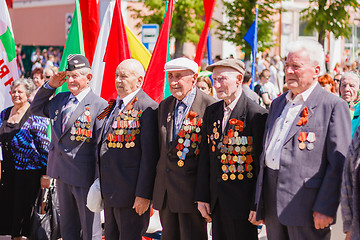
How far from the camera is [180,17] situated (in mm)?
19312

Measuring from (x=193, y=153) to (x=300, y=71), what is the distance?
115cm

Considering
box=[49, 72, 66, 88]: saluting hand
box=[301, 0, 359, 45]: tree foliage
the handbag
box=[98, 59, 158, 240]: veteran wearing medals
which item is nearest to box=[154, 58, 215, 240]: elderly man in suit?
box=[98, 59, 158, 240]: veteran wearing medals

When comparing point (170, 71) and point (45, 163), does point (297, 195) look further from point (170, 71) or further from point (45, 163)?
point (45, 163)

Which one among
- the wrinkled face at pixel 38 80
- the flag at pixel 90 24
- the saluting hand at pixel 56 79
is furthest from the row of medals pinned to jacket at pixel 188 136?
the wrinkled face at pixel 38 80

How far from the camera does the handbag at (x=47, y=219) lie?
6047 millimetres

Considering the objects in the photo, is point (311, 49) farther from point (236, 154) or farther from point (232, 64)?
point (236, 154)

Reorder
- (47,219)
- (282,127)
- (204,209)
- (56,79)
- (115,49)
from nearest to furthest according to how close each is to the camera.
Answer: (282,127) < (204,209) < (56,79) < (47,219) < (115,49)

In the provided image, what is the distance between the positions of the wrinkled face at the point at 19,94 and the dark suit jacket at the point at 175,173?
7.31 feet

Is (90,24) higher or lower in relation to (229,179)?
higher

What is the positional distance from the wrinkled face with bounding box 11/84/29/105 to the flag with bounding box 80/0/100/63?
4.28 ft

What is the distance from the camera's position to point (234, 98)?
428 cm

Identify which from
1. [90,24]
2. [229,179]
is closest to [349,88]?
[229,179]

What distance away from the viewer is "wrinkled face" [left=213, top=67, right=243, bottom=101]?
4207 millimetres

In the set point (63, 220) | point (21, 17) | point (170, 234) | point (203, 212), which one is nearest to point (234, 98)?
point (203, 212)
